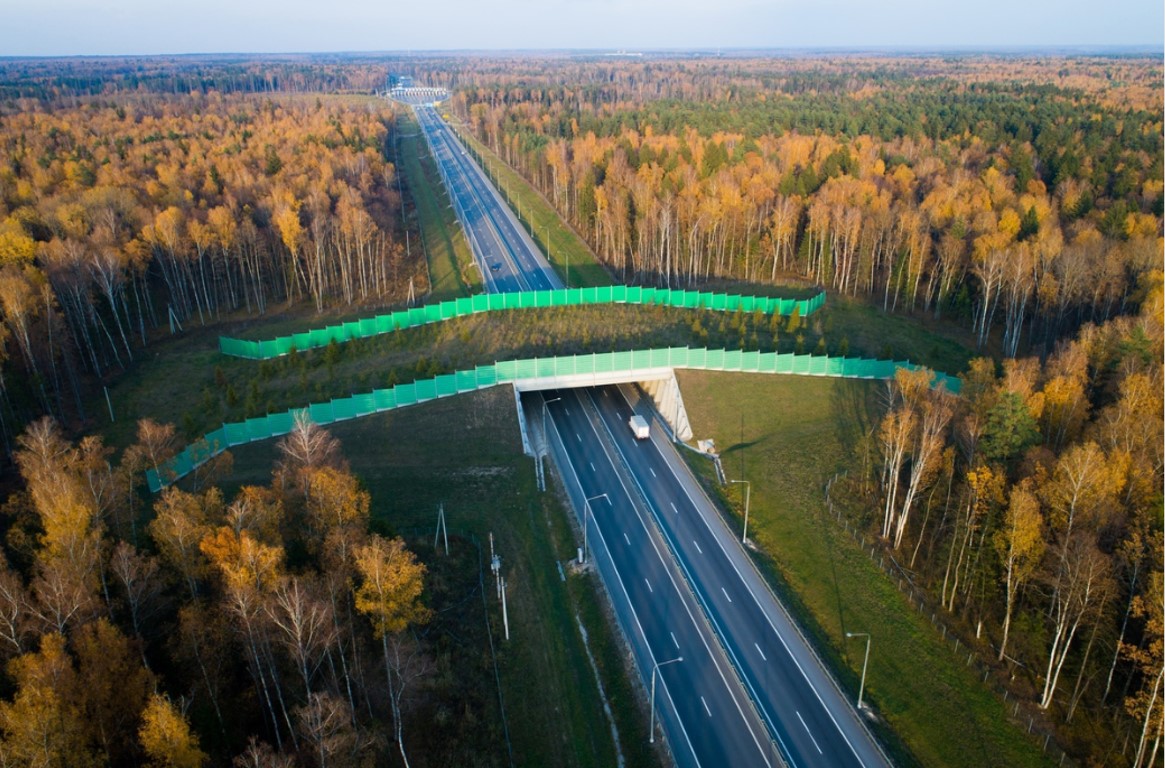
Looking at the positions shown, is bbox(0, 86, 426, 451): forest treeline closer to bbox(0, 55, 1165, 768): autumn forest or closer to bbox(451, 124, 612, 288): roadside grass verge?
bbox(0, 55, 1165, 768): autumn forest

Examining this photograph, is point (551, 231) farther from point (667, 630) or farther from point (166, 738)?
point (166, 738)

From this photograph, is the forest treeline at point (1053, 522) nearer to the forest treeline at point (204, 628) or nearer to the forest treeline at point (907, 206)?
the forest treeline at point (907, 206)

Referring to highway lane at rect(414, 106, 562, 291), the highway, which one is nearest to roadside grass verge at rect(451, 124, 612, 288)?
highway lane at rect(414, 106, 562, 291)

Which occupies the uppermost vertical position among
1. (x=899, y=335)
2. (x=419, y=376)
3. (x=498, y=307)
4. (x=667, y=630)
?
(x=498, y=307)

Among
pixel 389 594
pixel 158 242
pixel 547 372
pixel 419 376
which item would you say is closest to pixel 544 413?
pixel 547 372

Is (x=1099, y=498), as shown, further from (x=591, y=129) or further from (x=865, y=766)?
(x=591, y=129)
